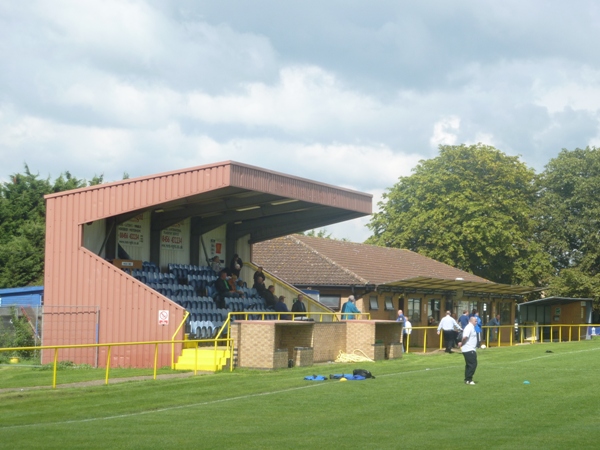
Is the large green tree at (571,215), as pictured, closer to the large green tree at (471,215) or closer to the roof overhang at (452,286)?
the large green tree at (471,215)

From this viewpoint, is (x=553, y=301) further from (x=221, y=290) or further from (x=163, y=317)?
(x=163, y=317)

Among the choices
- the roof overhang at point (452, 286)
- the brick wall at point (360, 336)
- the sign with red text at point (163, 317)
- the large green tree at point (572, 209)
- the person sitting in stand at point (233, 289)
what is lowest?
the brick wall at point (360, 336)

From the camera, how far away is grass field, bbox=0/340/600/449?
515 inches

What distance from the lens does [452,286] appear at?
46.1 m

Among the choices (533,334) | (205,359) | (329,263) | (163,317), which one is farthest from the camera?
(533,334)

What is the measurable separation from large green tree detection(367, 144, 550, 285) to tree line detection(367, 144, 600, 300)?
71mm

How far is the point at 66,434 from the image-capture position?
1368cm

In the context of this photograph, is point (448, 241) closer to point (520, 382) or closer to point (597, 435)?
point (520, 382)

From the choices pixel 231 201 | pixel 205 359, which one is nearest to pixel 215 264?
pixel 231 201

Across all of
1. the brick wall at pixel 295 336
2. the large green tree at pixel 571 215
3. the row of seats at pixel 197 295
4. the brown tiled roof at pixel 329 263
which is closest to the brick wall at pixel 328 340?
the brick wall at pixel 295 336

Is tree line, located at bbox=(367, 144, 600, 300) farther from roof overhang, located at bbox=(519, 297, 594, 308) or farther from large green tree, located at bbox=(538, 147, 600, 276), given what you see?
roof overhang, located at bbox=(519, 297, 594, 308)

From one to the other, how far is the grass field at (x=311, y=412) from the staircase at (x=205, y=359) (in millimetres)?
1323

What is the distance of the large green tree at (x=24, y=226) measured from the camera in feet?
158

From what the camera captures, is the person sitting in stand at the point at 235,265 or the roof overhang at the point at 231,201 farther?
the person sitting in stand at the point at 235,265
